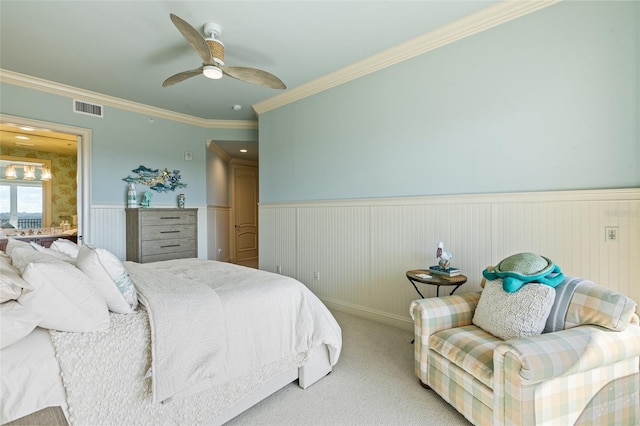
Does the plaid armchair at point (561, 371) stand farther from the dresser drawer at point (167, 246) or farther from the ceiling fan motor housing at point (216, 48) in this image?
the dresser drawer at point (167, 246)

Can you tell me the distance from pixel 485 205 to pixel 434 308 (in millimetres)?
1109

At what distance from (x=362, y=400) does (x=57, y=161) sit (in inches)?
312

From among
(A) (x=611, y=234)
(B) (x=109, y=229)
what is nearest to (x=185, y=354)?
(A) (x=611, y=234)

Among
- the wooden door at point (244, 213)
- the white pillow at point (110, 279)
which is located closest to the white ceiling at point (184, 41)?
the white pillow at point (110, 279)

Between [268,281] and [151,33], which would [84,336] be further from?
[151,33]

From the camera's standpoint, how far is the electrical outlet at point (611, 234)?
6.48 feet

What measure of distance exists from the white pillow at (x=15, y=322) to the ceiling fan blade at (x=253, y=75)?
6.84 ft

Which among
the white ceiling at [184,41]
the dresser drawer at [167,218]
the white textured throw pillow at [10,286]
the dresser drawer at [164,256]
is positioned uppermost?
the white ceiling at [184,41]

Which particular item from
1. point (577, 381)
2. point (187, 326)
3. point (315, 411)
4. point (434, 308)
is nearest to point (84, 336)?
point (187, 326)

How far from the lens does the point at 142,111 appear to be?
14.8 feet

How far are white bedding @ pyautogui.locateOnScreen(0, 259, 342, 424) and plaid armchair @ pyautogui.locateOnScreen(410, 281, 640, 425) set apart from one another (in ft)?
2.78

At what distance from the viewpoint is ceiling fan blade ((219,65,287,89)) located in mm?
2520

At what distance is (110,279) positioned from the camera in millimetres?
1450

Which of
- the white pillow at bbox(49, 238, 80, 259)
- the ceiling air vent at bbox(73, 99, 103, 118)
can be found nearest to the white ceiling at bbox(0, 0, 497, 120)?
the ceiling air vent at bbox(73, 99, 103, 118)
